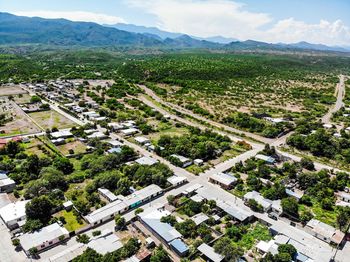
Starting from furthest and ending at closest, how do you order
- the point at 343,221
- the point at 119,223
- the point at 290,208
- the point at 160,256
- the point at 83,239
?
the point at 290,208 < the point at 343,221 < the point at 119,223 < the point at 83,239 < the point at 160,256

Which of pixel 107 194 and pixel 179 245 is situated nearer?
pixel 179 245

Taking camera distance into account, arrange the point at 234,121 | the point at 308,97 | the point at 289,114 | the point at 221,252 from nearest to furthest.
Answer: the point at 221,252, the point at 234,121, the point at 289,114, the point at 308,97

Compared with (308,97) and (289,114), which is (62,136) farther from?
(308,97)

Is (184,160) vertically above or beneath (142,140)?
above

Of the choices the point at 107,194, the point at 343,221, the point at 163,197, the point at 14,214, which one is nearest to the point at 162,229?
the point at 163,197

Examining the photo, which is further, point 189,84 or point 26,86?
point 189,84

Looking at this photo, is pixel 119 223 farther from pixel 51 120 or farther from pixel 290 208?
pixel 51 120

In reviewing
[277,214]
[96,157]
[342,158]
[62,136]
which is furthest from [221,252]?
[62,136]
